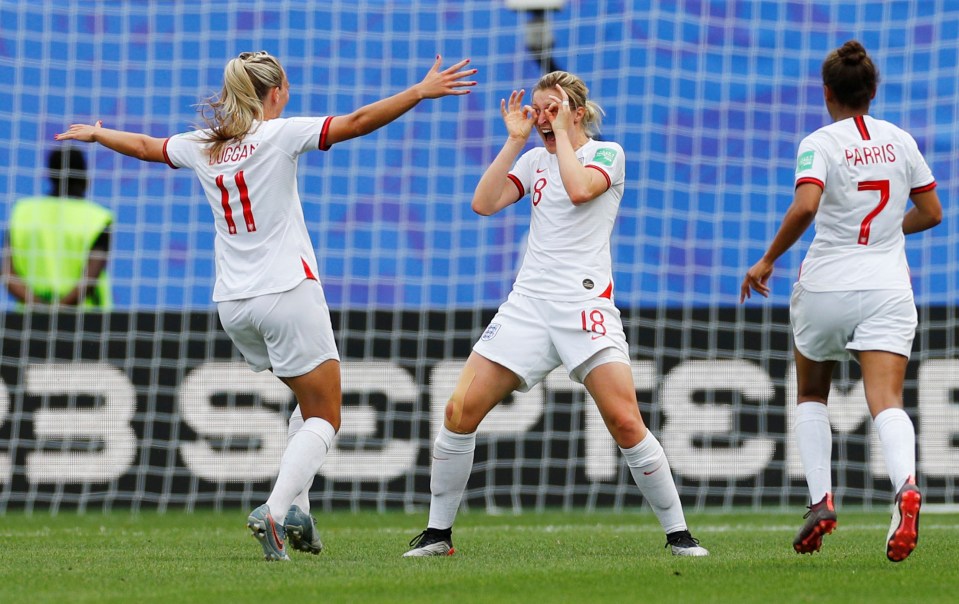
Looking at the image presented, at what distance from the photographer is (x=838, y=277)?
5156 millimetres

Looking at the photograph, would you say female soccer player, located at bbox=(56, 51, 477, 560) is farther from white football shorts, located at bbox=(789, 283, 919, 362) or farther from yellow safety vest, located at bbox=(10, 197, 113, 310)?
yellow safety vest, located at bbox=(10, 197, 113, 310)

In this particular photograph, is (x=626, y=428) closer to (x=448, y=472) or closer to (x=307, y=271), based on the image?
(x=448, y=472)

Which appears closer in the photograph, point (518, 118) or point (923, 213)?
point (923, 213)

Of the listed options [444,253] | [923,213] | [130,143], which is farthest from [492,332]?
[444,253]

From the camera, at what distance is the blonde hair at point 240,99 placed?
17.4ft

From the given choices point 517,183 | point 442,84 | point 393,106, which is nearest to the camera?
point 393,106

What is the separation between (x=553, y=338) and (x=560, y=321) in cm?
7

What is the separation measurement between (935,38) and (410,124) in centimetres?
430

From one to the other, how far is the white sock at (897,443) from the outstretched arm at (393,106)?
1850 millimetres

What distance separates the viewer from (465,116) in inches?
476

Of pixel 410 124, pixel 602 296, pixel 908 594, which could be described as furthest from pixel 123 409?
pixel 908 594

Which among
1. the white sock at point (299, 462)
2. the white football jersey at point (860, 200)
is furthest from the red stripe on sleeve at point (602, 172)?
the white sock at point (299, 462)

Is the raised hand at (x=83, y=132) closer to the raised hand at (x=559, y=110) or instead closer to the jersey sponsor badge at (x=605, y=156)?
the raised hand at (x=559, y=110)

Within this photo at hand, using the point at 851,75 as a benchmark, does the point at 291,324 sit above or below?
below
